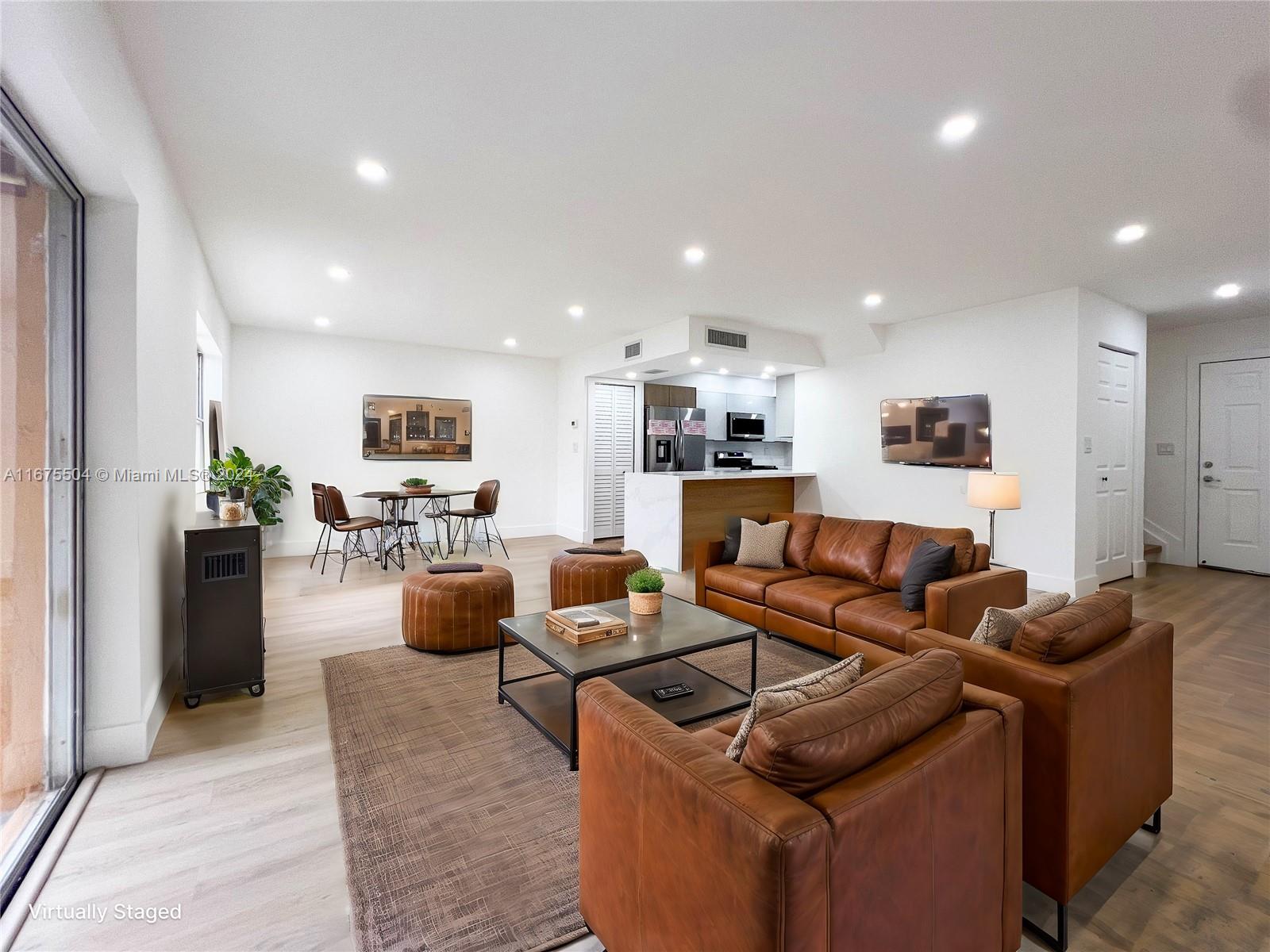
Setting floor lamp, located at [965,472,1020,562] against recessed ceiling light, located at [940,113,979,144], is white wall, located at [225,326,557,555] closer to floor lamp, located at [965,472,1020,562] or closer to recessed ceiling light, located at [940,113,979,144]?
floor lamp, located at [965,472,1020,562]

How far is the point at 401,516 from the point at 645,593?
15.4 feet

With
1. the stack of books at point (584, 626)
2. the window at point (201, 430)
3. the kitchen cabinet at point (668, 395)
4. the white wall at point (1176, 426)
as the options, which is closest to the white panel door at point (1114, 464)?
the white wall at point (1176, 426)

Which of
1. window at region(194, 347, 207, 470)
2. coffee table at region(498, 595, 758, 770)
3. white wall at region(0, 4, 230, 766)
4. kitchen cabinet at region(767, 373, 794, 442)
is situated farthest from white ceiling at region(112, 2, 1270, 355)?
kitchen cabinet at region(767, 373, 794, 442)

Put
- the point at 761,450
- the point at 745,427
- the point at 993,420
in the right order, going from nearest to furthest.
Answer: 1. the point at 993,420
2. the point at 745,427
3. the point at 761,450

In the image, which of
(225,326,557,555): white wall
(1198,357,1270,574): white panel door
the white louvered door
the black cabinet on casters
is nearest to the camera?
the black cabinet on casters

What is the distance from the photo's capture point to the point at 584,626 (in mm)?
2559

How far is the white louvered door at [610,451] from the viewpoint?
805cm

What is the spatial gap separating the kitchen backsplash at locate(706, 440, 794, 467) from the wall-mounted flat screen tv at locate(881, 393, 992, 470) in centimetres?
272

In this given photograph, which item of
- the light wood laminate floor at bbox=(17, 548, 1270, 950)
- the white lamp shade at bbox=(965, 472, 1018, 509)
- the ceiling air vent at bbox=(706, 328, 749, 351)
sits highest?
the ceiling air vent at bbox=(706, 328, 749, 351)

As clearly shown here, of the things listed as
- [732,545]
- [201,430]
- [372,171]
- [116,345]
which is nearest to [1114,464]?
[732,545]

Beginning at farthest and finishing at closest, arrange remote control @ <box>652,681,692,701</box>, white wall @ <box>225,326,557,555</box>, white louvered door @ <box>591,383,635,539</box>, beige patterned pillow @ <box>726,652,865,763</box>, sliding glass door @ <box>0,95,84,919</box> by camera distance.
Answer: white louvered door @ <box>591,383,635,539</box>, white wall @ <box>225,326,557,555</box>, remote control @ <box>652,681,692,701</box>, sliding glass door @ <box>0,95,84,919</box>, beige patterned pillow @ <box>726,652,865,763</box>

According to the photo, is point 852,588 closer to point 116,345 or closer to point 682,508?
point 682,508

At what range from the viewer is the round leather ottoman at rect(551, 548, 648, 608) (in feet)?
13.4

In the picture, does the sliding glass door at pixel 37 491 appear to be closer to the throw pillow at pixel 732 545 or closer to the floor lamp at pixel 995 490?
the throw pillow at pixel 732 545
